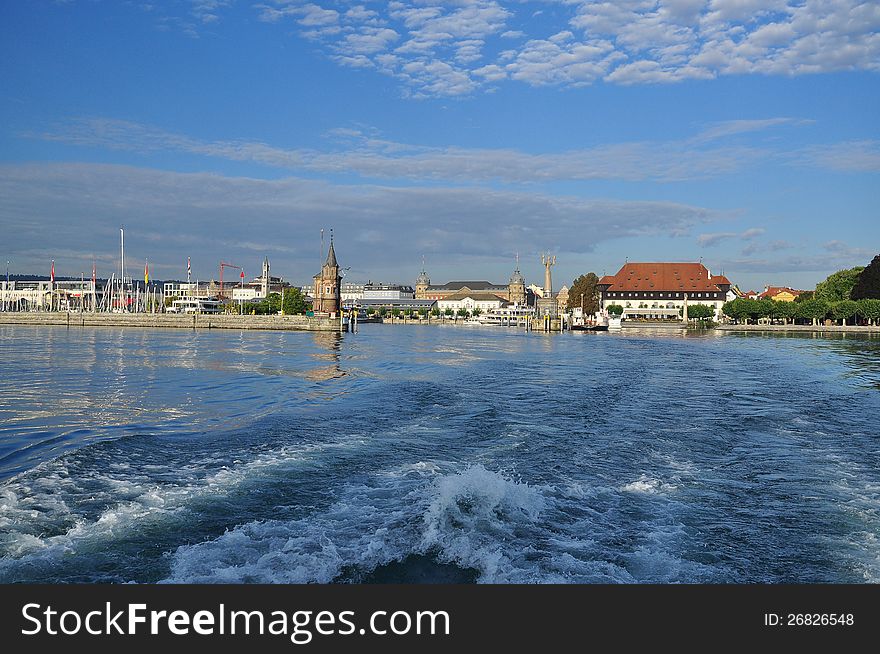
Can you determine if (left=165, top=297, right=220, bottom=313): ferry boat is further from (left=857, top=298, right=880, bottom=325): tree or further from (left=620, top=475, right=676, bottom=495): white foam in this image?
(left=620, top=475, right=676, bottom=495): white foam

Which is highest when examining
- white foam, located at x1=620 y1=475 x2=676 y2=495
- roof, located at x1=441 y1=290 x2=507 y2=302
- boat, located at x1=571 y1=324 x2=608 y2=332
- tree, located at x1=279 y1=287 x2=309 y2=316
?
roof, located at x1=441 y1=290 x2=507 y2=302

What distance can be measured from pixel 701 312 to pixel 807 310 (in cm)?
2245

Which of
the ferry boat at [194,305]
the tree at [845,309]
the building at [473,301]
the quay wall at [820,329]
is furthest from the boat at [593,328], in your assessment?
the ferry boat at [194,305]

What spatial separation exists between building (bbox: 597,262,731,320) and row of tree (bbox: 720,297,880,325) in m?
11.8

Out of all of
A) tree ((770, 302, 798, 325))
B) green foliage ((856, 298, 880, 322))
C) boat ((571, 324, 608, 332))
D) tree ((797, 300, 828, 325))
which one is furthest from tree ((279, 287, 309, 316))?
green foliage ((856, 298, 880, 322))

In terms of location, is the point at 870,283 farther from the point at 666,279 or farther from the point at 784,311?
the point at 666,279

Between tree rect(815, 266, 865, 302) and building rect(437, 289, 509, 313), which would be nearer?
tree rect(815, 266, 865, 302)

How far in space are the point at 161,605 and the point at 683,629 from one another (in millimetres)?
2999

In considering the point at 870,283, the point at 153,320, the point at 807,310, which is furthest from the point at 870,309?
the point at 153,320

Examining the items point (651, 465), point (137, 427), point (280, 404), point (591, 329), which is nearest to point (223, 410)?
point (280, 404)

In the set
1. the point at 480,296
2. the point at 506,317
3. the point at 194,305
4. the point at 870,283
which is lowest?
the point at 506,317

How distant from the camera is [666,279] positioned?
437 feet

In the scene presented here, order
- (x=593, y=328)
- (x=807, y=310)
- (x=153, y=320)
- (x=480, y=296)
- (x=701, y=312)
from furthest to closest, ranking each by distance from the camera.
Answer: (x=480, y=296), (x=701, y=312), (x=593, y=328), (x=153, y=320), (x=807, y=310)

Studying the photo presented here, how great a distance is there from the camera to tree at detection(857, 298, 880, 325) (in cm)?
8262
